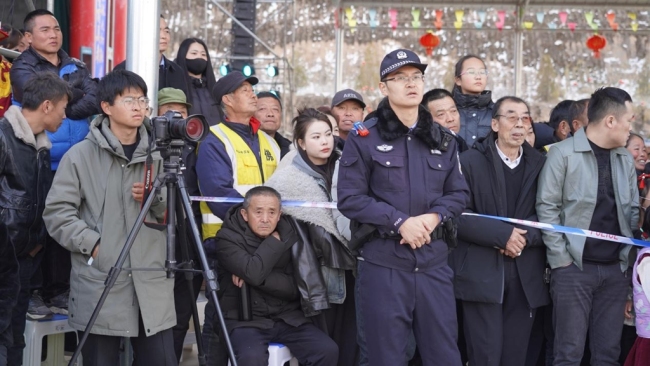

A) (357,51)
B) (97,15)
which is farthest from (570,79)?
(97,15)

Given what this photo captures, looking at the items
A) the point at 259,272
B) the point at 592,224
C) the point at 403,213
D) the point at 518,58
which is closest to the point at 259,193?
the point at 259,272

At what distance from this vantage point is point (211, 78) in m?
6.40

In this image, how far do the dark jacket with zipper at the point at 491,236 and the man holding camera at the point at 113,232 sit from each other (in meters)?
1.59

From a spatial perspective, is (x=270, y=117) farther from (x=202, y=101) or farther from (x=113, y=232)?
(x=113, y=232)

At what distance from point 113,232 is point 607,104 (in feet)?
8.99

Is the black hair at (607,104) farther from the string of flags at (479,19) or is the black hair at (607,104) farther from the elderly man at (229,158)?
the string of flags at (479,19)

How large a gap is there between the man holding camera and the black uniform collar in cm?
115

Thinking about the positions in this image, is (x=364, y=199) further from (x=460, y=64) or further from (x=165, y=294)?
(x=460, y=64)

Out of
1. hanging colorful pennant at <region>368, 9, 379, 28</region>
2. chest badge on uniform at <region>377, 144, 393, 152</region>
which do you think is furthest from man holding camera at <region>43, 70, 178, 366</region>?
hanging colorful pennant at <region>368, 9, 379, 28</region>

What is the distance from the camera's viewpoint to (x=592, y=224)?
4.57m

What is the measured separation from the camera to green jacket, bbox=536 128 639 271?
4539mm

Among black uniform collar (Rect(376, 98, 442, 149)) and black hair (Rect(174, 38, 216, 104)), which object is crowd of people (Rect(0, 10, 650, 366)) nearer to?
black uniform collar (Rect(376, 98, 442, 149))

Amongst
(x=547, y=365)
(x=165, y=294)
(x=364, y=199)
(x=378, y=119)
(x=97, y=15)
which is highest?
(x=97, y=15)

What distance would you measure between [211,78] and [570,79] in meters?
8.17
